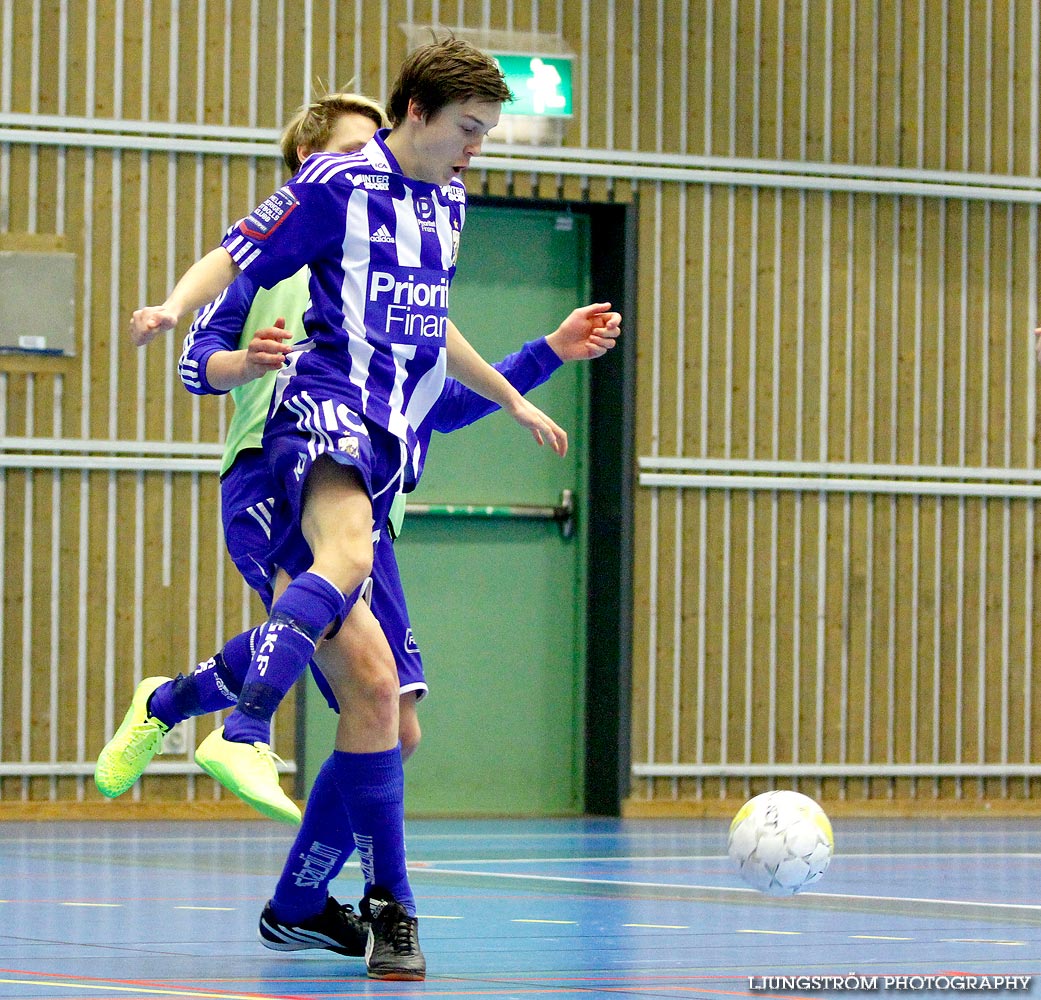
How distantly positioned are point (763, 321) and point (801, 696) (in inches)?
89.9

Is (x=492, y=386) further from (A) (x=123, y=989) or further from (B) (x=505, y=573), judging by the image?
(B) (x=505, y=573)

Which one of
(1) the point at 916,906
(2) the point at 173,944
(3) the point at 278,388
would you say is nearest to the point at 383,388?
(3) the point at 278,388

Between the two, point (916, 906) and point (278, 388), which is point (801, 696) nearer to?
point (916, 906)

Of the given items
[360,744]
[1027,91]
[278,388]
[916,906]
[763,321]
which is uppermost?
[1027,91]

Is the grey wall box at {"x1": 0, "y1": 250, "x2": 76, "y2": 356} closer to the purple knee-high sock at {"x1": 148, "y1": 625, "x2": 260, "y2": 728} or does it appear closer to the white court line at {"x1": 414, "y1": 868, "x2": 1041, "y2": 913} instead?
the white court line at {"x1": 414, "y1": 868, "x2": 1041, "y2": 913}

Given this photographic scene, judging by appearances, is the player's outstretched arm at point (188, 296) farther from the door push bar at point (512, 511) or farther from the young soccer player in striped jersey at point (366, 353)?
the door push bar at point (512, 511)

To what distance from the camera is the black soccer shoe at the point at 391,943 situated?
3559mm

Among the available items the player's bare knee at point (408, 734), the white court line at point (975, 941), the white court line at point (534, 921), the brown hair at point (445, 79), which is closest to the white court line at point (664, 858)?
the white court line at point (534, 921)

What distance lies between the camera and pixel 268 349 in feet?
11.9

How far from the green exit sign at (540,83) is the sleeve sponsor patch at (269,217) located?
7195 millimetres

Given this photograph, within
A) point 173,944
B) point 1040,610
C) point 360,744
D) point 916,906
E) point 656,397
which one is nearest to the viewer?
point 360,744

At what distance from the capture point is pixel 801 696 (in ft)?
37.4

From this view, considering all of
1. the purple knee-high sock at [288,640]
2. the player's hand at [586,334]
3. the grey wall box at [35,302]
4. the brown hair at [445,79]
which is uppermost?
the grey wall box at [35,302]

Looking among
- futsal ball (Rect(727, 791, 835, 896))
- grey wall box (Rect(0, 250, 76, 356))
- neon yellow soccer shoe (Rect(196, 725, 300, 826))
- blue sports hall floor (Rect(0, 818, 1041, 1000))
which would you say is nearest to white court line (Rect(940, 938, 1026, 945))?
blue sports hall floor (Rect(0, 818, 1041, 1000))
